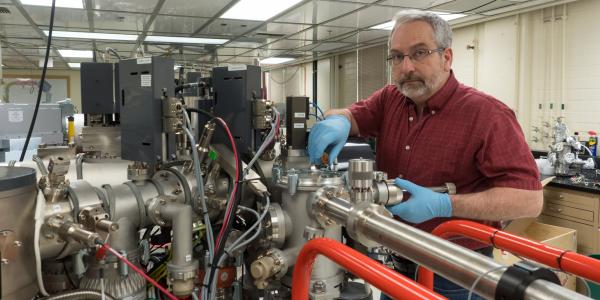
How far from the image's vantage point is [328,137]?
1.22 metres

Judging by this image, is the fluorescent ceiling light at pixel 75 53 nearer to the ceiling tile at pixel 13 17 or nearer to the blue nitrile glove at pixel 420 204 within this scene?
the ceiling tile at pixel 13 17

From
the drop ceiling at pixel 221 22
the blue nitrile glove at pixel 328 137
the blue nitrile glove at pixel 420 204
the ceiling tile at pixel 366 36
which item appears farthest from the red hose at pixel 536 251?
the ceiling tile at pixel 366 36

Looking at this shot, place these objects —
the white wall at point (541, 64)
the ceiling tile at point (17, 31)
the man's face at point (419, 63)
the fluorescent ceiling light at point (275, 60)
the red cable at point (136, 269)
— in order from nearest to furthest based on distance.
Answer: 1. the red cable at point (136, 269)
2. the man's face at point (419, 63)
3. the white wall at point (541, 64)
4. the ceiling tile at point (17, 31)
5. the fluorescent ceiling light at point (275, 60)

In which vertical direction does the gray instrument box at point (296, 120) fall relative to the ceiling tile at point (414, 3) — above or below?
below

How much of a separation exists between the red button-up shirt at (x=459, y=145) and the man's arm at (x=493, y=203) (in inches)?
1.0

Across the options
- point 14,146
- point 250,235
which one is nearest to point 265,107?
point 250,235

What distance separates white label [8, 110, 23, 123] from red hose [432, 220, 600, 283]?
3.64 m

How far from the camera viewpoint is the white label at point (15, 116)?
11.2ft

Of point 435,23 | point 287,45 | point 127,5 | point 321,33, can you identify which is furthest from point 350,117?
point 287,45

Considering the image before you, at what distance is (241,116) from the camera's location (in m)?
1.12

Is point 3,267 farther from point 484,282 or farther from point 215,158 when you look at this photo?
point 484,282

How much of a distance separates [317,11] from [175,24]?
160 centimetres

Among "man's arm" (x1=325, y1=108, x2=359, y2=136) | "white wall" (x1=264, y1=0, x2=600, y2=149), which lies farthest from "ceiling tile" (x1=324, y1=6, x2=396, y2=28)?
"man's arm" (x1=325, y1=108, x2=359, y2=136)

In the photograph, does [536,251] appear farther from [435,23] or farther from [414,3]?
[414,3]
